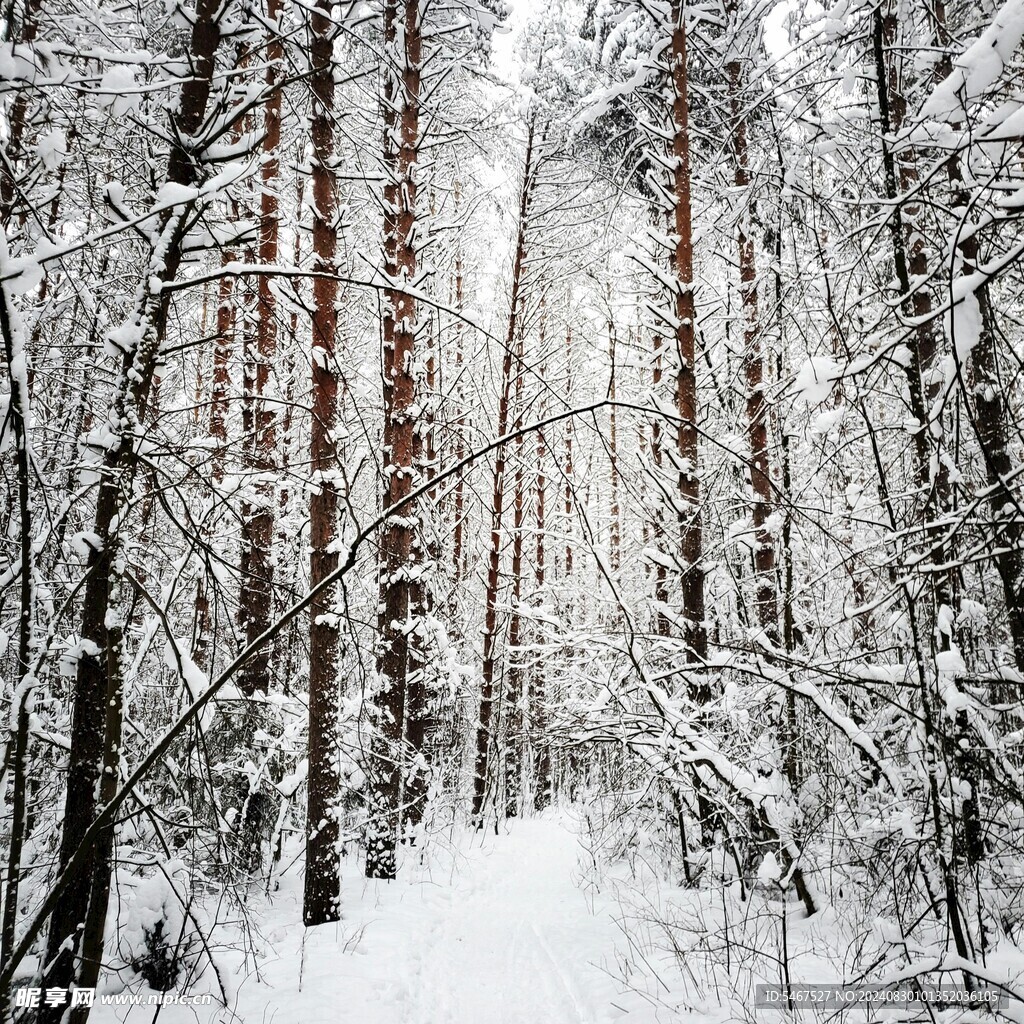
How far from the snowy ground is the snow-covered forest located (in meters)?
0.05

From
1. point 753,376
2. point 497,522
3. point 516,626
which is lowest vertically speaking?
point 516,626

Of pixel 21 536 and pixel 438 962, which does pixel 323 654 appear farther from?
pixel 21 536

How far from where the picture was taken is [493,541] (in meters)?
11.7

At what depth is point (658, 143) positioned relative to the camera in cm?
779

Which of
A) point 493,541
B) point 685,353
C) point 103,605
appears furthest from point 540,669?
point 103,605

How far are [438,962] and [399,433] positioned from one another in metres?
5.42

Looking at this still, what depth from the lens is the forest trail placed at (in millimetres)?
3838

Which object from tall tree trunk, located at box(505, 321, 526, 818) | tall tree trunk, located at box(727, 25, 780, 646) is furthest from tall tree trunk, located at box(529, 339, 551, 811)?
tall tree trunk, located at box(727, 25, 780, 646)

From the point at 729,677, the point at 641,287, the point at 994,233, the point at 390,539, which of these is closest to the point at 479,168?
the point at 641,287

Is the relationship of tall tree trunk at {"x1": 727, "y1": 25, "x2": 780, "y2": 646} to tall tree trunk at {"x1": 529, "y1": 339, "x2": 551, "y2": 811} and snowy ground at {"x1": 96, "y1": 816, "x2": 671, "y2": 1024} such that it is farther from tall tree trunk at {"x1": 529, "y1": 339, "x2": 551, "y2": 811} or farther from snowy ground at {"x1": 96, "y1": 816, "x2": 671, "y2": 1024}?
tall tree trunk at {"x1": 529, "y1": 339, "x2": 551, "y2": 811}

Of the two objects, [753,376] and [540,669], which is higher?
[753,376]

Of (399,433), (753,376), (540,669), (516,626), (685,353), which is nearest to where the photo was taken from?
(685,353)

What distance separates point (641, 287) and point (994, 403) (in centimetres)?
678

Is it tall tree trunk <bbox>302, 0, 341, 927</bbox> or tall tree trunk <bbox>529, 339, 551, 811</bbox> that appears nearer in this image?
tall tree trunk <bbox>302, 0, 341, 927</bbox>
